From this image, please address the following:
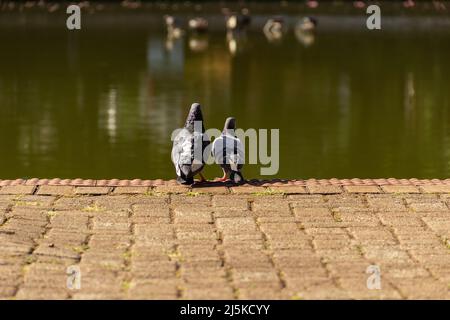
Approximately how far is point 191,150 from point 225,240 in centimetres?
229

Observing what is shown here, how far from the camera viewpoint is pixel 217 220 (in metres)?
8.96

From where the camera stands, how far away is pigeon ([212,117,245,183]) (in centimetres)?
1055

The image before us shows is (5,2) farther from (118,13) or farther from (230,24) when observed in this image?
(230,24)

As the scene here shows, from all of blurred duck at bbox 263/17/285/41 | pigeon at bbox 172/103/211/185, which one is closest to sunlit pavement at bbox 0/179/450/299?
pigeon at bbox 172/103/211/185

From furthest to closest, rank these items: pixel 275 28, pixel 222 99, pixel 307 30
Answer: pixel 275 28
pixel 307 30
pixel 222 99

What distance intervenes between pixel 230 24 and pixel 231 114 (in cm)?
2625

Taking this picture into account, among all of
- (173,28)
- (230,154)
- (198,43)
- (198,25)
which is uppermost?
(230,154)

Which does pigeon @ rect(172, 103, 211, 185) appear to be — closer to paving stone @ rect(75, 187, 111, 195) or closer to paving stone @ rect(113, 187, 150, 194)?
paving stone @ rect(113, 187, 150, 194)

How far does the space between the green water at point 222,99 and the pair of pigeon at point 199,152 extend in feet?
11.2

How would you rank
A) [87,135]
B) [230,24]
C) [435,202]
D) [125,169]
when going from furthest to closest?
[230,24] → [87,135] → [125,169] → [435,202]

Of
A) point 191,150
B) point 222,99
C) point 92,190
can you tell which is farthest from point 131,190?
point 222,99

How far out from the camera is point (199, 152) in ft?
34.4

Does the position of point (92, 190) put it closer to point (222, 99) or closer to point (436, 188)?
point (436, 188)
